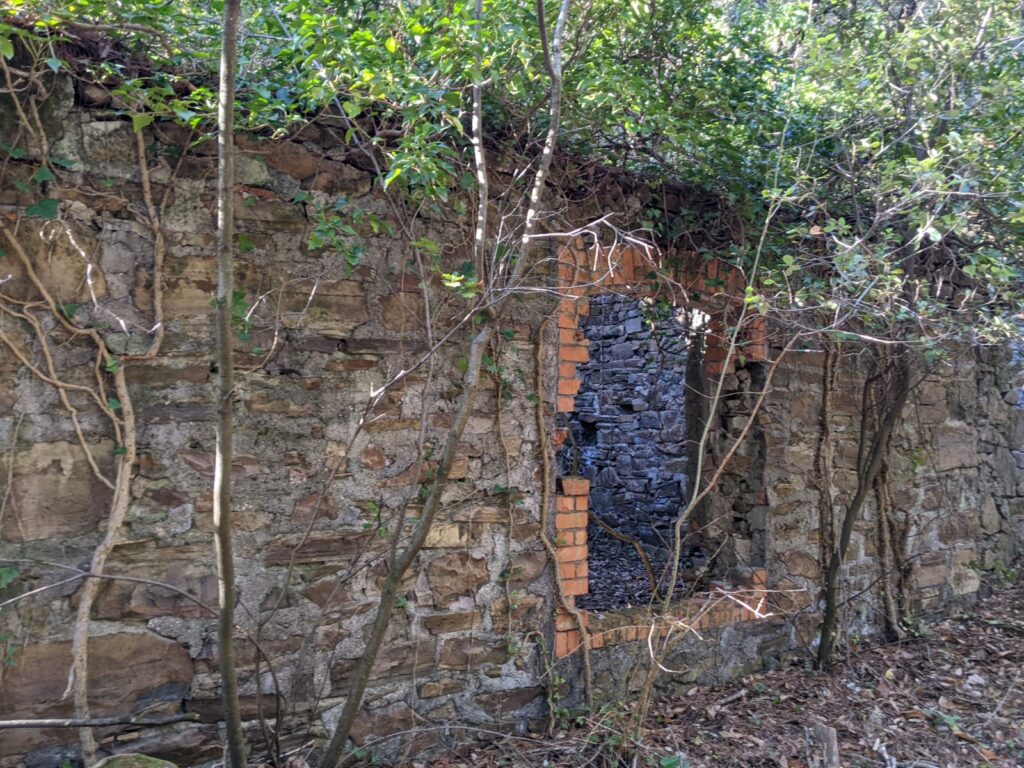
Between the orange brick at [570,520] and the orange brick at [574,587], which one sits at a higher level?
the orange brick at [570,520]

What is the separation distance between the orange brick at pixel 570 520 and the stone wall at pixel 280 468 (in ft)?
0.04

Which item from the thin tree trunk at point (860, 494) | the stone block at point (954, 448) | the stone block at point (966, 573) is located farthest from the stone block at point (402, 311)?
the stone block at point (966, 573)

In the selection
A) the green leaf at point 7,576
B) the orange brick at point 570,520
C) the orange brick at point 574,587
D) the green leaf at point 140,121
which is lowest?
the orange brick at point 574,587

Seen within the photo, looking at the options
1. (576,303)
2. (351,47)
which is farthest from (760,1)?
(351,47)

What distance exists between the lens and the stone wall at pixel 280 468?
2506 millimetres

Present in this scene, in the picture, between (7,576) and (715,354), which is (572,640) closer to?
(715,354)

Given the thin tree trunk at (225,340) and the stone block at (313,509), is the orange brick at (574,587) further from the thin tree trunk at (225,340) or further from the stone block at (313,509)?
the thin tree trunk at (225,340)

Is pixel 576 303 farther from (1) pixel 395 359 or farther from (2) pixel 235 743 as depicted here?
(2) pixel 235 743

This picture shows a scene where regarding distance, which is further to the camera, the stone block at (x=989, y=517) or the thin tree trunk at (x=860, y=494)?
the stone block at (x=989, y=517)

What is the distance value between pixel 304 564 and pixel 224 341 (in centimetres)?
113

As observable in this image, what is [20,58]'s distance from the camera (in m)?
2.47

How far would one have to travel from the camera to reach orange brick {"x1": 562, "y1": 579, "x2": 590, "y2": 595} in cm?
341

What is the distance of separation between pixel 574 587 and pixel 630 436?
9.07ft

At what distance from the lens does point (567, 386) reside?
348cm
